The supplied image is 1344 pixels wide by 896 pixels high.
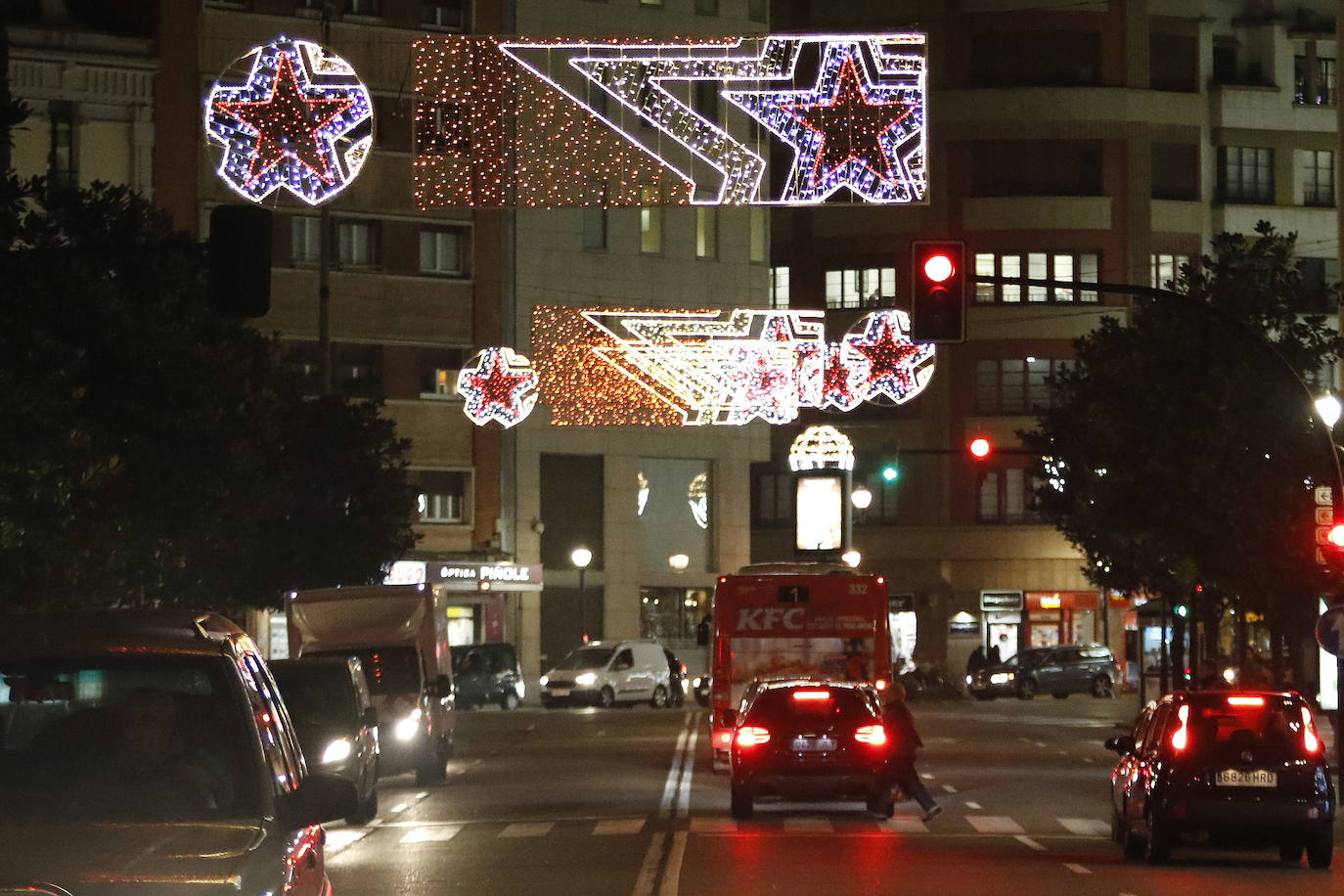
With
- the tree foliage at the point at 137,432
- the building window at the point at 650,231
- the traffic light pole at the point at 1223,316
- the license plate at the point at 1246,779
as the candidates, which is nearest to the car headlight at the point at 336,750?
the tree foliage at the point at 137,432

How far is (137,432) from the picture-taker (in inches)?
1227

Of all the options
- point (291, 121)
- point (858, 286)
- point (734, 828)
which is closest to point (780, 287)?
point (858, 286)

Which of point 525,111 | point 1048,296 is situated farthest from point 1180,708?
point 1048,296

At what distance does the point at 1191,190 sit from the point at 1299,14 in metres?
7.58

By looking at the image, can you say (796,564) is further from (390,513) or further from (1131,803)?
(1131,803)

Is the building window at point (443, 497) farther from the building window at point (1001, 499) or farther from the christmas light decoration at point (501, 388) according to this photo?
the building window at point (1001, 499)

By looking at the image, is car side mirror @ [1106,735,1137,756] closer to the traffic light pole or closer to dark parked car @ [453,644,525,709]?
the traffic light pole

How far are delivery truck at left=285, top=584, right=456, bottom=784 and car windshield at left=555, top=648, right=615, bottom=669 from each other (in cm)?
2792

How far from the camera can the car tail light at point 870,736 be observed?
85.6 ft

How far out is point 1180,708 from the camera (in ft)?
69.0

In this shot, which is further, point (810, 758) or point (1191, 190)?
point (1191, 190)

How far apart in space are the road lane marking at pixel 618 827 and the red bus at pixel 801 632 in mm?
9623

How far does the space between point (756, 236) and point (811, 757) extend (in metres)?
46.7

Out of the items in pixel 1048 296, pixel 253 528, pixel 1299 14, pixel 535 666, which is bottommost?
pixel 535 666
